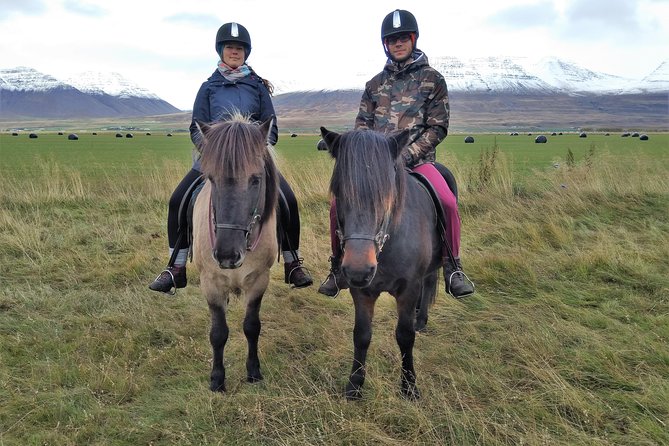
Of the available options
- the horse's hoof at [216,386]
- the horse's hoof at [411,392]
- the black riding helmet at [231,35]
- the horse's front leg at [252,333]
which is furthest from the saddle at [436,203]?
the horse's hoof at [216,386]

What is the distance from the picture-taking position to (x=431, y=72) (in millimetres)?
4285

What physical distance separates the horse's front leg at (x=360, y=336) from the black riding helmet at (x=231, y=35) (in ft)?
9.41

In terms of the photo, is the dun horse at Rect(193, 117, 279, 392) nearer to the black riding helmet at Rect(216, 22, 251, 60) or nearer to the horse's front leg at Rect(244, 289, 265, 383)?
the horse's front leg at Rect(244, 289, 265, 383)

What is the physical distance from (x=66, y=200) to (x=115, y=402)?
28.0 feet

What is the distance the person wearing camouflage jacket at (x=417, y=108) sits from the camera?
4156mm

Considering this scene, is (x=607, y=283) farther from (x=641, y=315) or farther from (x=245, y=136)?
(x=245, y=136)

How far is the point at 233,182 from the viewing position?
3086 millimetres

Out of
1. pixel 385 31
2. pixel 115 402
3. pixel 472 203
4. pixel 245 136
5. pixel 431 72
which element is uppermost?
pixel 385 31

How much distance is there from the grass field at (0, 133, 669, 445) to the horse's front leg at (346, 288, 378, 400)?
0.10 m

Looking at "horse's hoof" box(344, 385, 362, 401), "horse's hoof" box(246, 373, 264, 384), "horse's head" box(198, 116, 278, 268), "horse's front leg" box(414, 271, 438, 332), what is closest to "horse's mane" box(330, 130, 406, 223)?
"horse's head" box(198, 116, 278, 268)

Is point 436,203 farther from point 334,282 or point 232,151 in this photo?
point 232,151

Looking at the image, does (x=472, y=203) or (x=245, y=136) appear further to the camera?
(x=472, y=203)

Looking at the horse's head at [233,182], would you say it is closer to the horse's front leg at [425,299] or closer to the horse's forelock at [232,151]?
the horse's forelock at [232,151]

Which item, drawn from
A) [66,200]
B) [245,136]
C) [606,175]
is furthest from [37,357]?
[606,175]
